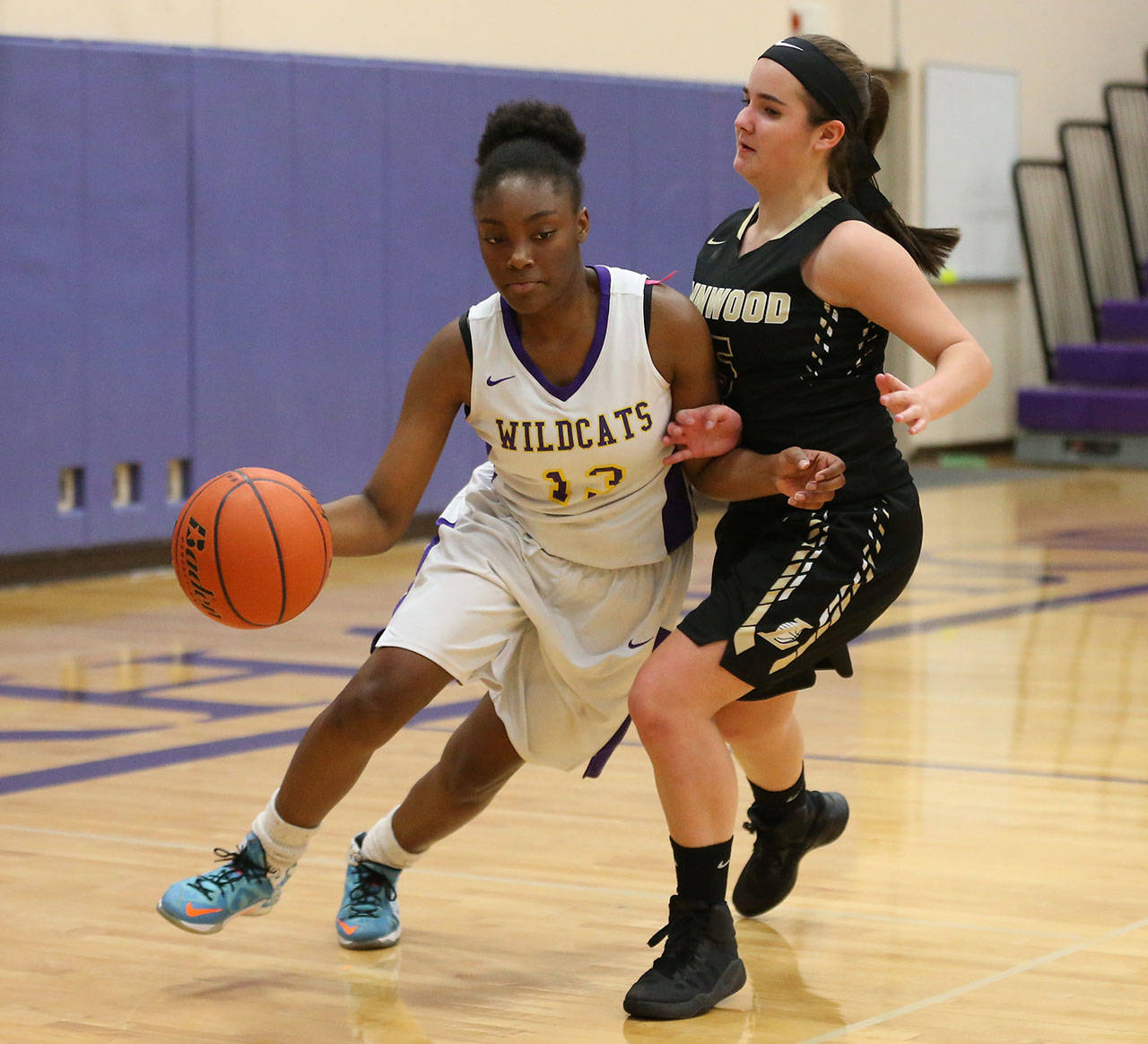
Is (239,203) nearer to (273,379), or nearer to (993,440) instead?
(273,379)

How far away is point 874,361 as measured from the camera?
10.1ft

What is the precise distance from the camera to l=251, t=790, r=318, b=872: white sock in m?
3.03

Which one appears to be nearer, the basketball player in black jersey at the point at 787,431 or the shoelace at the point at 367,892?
the basketball player in black jersey at the point at 787,431

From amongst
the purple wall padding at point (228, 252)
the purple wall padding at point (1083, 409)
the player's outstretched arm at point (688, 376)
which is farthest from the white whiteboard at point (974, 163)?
the player's outstretched arm at point (688, 376)

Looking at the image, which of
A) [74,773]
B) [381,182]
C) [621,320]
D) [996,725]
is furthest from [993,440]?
[621,320]

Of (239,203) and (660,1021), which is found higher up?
(239,203)

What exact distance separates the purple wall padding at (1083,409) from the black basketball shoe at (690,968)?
377 inches

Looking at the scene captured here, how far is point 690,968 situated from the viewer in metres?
2.89

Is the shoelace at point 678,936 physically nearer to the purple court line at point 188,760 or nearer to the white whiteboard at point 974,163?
the purple court line at point 188,760

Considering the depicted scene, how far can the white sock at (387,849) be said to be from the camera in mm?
3242

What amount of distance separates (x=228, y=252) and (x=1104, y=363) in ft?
21.0

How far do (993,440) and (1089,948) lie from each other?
1009 centimetres

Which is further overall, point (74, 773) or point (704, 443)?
point (74, 773)

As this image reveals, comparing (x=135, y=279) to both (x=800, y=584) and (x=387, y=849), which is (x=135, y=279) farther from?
(x=800, y=584)
